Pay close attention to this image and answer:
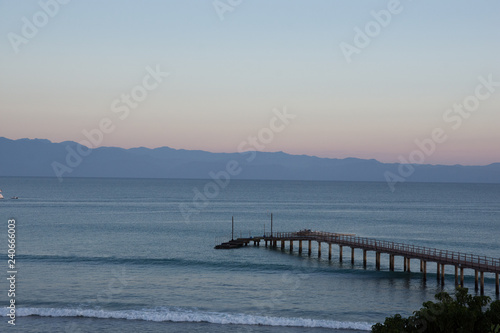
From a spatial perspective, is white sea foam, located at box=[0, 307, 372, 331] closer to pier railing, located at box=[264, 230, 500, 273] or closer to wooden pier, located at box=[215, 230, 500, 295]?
pier railing, located at box=[264, 230, 500, 273]

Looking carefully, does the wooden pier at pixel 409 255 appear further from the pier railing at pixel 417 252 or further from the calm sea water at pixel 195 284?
the calm sea water at pixel 195 284

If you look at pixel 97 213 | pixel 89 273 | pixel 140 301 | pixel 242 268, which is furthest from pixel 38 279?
pixel 97 213

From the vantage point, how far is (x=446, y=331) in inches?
1013

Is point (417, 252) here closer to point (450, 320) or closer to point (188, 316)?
point (188, 316)

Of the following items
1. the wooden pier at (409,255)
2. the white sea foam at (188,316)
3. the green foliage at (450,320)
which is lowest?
the white sea foam at (188,316)

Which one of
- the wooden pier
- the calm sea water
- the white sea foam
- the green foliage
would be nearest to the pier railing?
the wooden pier

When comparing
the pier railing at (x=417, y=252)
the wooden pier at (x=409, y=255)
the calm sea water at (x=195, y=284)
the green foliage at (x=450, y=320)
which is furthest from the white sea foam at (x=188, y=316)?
the wooden pier at (x=409, y=255)

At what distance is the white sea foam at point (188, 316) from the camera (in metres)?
40.7

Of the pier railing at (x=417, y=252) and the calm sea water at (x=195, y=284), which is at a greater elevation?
the pier railing at (x=417, y=252)

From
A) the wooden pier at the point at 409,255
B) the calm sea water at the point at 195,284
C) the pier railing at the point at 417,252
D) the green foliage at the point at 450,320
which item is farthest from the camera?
the wooden pier at the point at 409,255

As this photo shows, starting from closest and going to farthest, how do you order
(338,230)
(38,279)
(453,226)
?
1. (38,279)
2. (338,230)
3. (453,226)

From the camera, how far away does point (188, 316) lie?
42344 mm

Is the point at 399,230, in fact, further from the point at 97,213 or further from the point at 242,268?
the point at 97,213

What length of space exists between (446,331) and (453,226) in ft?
329
